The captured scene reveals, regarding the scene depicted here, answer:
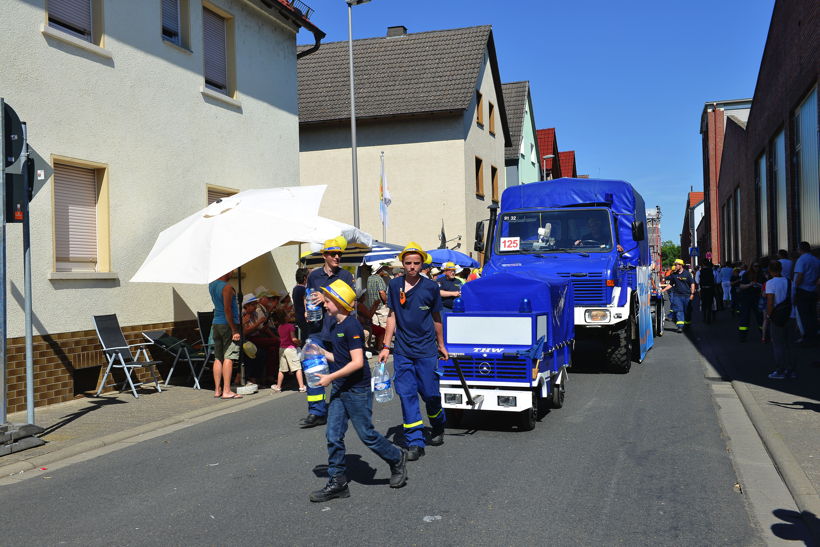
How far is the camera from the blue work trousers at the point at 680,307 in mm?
19828

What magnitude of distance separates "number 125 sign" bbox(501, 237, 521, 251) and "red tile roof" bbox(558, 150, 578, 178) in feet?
165

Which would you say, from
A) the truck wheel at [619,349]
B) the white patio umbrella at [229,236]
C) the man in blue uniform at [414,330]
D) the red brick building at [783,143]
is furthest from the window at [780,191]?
the man in blue uniform at [414,330]

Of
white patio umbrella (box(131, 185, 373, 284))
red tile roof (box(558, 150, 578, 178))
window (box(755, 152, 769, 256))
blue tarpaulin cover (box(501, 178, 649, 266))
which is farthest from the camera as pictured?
red tile roof (box(558, 150, 578, 178))

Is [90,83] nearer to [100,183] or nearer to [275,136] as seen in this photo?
[100,183]

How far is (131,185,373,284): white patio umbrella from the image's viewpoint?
10125mm

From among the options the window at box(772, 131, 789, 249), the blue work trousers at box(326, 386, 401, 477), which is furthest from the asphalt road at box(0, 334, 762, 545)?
the window at box(772, 131, 789, 249)

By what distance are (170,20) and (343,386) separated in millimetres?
9820

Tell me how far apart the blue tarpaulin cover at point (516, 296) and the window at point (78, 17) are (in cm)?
671

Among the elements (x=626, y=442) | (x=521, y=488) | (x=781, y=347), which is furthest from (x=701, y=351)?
(x=521, y=488)

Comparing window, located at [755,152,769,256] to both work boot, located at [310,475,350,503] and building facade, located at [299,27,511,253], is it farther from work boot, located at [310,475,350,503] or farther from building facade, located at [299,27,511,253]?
work boot, located at [310,475,350,503]

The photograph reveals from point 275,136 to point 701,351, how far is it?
31.7 ft

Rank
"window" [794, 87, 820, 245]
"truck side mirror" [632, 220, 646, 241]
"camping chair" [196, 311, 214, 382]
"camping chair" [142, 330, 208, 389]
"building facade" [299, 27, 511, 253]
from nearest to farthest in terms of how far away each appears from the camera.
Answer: "camping chair" [142, 330, 208, 389], "camping chair" [196, 311, 214, 382], "truck side mirror" [632, 220, 646, 241], "window" [794, 87, 820, 245], "building facade" [299, 27, 511, 253]

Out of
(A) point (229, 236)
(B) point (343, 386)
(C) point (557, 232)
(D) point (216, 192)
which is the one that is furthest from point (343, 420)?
(D) point (216, 192)

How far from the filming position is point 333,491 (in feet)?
18.3
